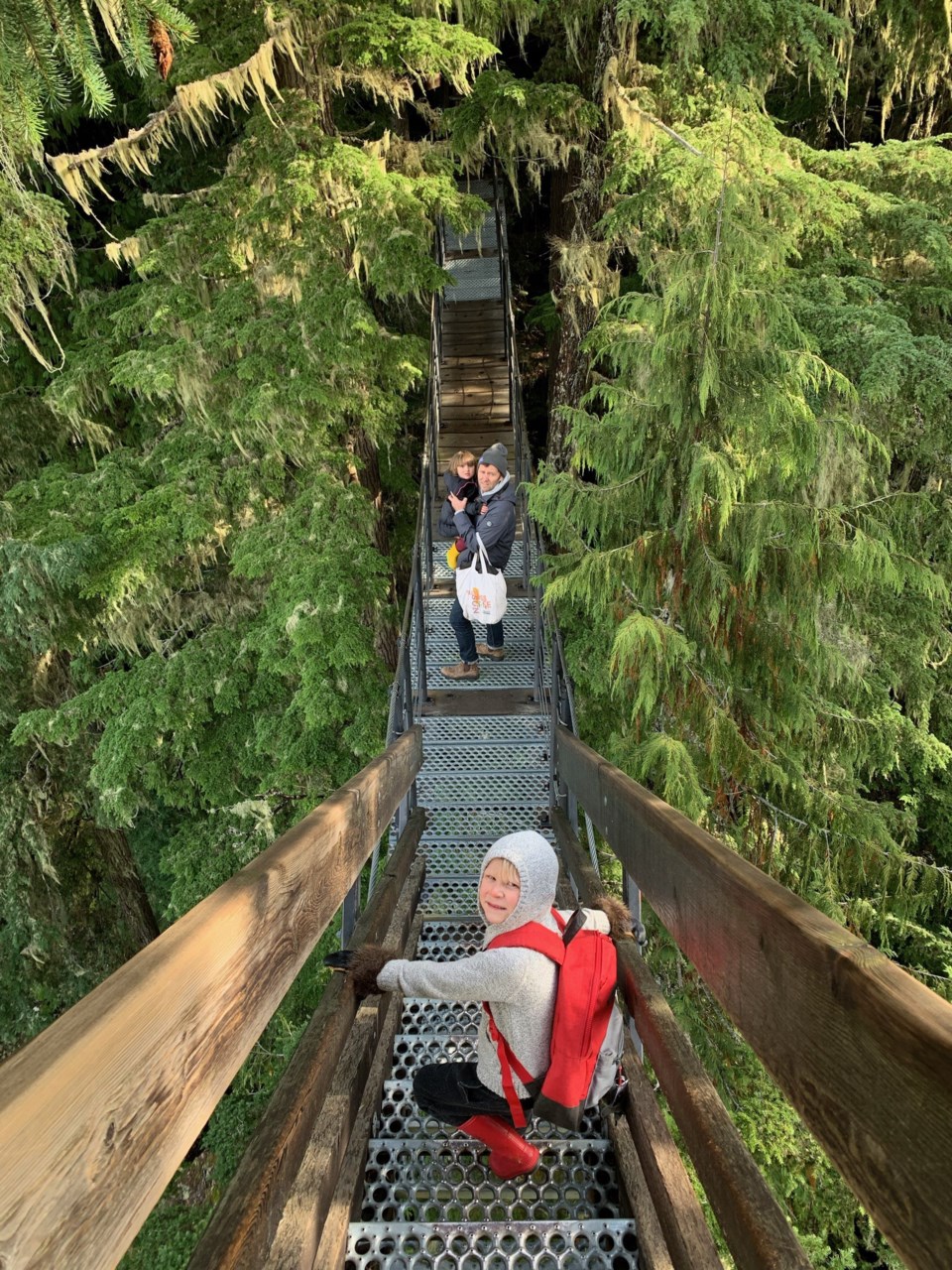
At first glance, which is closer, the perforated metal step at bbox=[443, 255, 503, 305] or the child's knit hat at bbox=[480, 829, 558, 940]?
the child's knit hat at bbox=[480, 829, 558, 940]

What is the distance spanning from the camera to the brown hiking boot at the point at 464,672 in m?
6.52

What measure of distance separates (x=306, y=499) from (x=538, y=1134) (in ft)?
18.8

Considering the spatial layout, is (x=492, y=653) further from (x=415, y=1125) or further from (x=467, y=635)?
(x=415, y=1125)

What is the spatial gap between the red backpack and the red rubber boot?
0.38 feet

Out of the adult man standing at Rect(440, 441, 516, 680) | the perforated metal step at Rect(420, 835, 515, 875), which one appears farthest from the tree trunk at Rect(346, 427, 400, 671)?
the perforated metal step at Rect(420, 835, 515, 875)

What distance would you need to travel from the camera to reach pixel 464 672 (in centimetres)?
654

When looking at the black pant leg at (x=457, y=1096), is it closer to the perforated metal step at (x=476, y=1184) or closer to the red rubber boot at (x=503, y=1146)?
the red rubber boot at (x=503, y=1146)

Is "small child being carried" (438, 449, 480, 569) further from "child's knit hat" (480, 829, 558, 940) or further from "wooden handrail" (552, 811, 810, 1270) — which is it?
"child's knit hat" (480, 829, 558, 940)

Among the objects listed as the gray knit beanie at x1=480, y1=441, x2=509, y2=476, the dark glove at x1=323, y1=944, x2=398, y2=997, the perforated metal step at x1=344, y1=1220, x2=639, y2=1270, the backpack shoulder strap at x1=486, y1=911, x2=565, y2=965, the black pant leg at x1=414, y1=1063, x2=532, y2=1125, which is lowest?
the perforated metal step at x1=344, y1=1220, x2=639, y2=1270

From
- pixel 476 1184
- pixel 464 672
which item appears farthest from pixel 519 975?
pixel 464 672

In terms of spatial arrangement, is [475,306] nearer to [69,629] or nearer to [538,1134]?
[69,629]

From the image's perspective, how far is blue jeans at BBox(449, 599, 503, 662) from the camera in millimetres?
6289

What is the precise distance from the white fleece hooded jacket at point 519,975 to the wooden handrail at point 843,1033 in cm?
36

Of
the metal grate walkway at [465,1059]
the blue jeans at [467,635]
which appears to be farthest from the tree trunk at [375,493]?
the blue jeans at [467,635]
